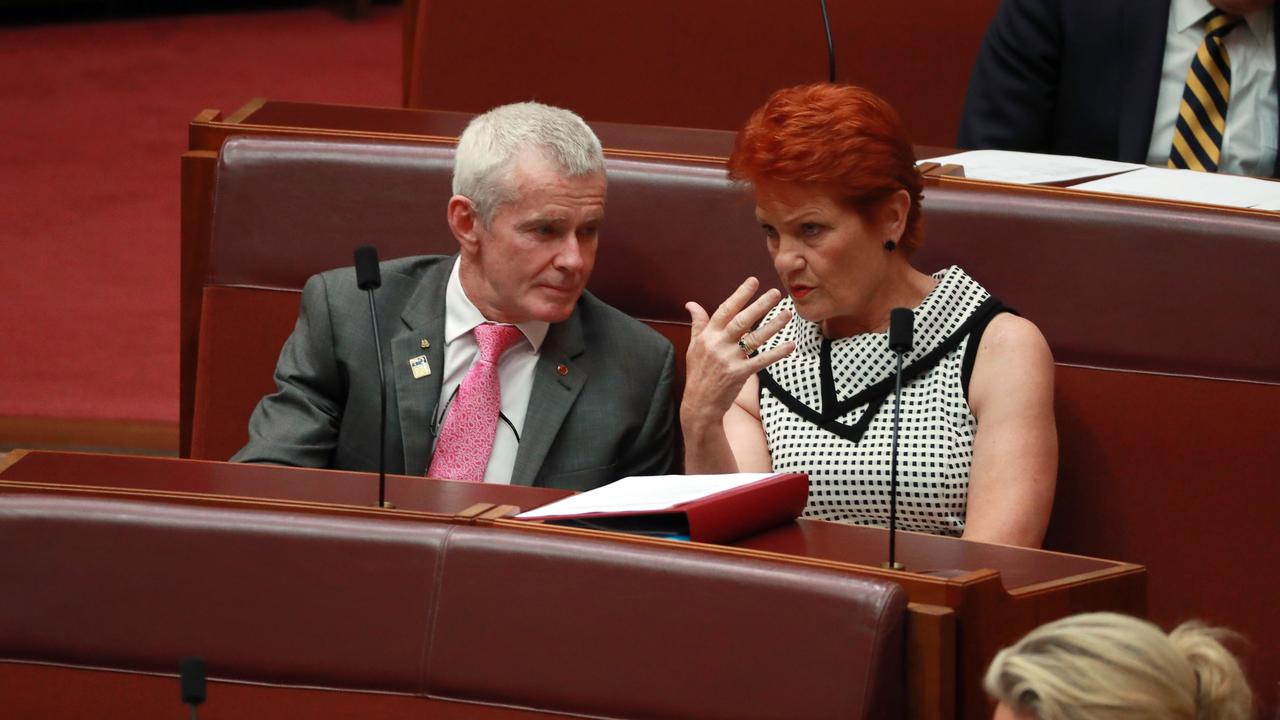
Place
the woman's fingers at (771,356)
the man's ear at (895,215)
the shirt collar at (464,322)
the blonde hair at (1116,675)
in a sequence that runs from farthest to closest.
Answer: the shirt collar at (464,322) → the man's ear at (895,215) → the woman's fingers at (771,356) → the blonde hair at (1116,675)

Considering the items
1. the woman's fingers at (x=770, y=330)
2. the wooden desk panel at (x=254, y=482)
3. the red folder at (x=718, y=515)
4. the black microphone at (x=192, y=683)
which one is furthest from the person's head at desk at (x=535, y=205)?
the black microphone at (x=192, y=683)

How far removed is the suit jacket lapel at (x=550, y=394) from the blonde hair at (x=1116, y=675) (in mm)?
715

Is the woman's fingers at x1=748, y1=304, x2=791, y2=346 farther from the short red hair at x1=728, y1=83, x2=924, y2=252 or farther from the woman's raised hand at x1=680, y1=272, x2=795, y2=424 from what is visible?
the short red hair at x1=728, y1=83, x2=924, y2=252

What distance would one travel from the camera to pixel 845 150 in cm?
142

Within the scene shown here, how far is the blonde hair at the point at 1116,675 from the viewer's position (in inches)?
31.7

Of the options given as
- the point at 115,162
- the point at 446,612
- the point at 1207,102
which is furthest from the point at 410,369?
the point at 115,162

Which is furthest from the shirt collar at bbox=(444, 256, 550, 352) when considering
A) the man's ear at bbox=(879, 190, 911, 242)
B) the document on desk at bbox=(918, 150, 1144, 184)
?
the document on desk at bbox=(918, 150, 1144, 184)

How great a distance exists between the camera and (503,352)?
157cm

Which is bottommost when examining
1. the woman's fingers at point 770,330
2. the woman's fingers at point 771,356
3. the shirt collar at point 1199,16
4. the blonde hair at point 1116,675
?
the blonde hair at point 1116,675

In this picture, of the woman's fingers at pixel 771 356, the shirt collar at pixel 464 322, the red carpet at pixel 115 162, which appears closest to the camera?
the woman's fingers at pixel 771 356

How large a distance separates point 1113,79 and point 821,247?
563mm

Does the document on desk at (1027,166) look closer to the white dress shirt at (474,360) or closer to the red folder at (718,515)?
the white dress shirt at (474,360)

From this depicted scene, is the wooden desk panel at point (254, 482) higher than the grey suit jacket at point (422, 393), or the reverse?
the grey suit jacket at point (422, 393)

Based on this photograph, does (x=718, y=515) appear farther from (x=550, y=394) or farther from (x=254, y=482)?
(x=550, y=394)
